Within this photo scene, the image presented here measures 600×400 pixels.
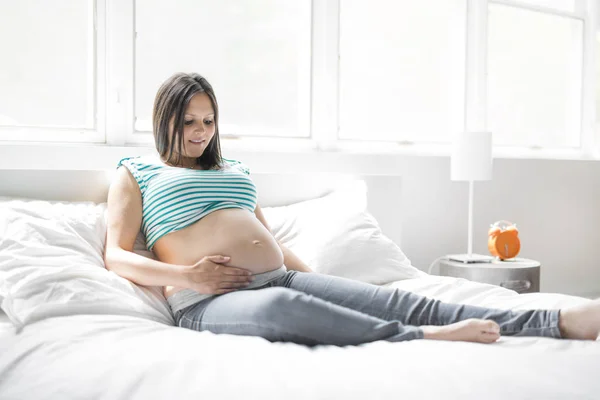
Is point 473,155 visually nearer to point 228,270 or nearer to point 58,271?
point 228,270

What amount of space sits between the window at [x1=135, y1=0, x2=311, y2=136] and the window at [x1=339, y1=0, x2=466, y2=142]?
31 centimetres

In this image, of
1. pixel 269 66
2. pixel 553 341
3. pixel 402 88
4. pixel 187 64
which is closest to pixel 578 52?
pixel 402 88

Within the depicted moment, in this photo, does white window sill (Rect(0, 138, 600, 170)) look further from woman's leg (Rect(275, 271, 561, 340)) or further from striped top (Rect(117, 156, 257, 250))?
woman's leg (Rect(275, 271, 561, 340))

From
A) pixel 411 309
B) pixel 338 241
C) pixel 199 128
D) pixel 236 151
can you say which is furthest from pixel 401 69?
pixel 411 309

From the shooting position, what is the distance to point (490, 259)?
2.98 metres

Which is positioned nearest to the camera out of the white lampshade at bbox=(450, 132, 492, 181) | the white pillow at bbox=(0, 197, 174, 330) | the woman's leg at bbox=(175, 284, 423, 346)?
the woman's leg at bbox=(175, 284, 423, 346)

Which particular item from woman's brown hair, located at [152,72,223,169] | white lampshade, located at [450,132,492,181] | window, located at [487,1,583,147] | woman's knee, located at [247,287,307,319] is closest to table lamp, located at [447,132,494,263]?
white lampshade, located at [450,132,492,181]

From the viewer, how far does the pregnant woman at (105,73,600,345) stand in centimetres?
137

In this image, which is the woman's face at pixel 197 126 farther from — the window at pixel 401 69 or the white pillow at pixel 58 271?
the window at pixel 401 69

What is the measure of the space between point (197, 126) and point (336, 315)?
85cm

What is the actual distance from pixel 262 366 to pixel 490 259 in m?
2.11

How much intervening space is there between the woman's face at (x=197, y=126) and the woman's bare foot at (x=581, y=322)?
3.84 feet

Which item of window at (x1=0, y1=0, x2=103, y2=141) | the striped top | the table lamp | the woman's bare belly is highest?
window at (x1=0, y1=0, x2=103, y2=141)

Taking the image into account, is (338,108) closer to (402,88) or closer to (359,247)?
(402,88)
